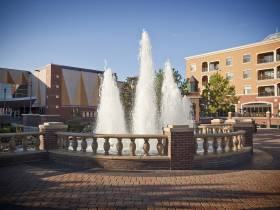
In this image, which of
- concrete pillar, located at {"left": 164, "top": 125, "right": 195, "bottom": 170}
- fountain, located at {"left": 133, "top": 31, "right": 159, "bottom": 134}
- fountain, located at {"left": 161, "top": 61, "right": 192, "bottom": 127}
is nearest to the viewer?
concrete pillar, located at {"left": 164, "top": 125, "right": 195, "bottom": 170}

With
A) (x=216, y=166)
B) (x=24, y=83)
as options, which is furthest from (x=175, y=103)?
(x=24, y=83)

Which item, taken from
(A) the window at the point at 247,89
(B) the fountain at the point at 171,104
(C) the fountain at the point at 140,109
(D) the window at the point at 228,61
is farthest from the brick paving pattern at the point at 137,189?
(D) the window at the point at 228,61

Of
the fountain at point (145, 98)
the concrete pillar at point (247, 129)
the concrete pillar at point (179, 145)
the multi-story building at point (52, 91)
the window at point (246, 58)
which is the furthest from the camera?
the window at point (246, 58)

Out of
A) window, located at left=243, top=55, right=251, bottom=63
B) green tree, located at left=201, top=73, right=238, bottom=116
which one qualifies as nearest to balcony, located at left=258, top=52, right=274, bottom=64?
window, located at left=243, top=55, right=251, bottom=63

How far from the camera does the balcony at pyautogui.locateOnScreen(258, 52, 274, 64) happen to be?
4841cm

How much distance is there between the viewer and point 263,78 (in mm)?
49719

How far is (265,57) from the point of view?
49.4m

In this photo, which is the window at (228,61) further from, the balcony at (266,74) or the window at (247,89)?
the balcony at (266,74)

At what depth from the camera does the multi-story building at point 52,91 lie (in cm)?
4619

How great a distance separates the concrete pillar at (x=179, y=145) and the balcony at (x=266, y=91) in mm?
46688

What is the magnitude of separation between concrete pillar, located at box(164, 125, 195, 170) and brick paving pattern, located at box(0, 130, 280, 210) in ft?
1.37

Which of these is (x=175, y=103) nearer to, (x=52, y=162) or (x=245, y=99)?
(x=52, y=162)

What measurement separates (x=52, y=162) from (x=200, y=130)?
993 cm

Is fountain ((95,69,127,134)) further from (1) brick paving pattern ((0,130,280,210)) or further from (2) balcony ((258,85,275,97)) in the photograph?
(2) balcony ((258,85,275,97))
